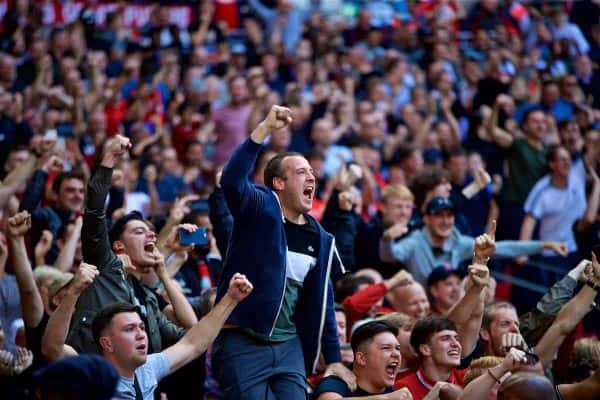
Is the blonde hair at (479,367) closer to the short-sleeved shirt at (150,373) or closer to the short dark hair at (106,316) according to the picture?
the short-sleeved shirt at (150,373)

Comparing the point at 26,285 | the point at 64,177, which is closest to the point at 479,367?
the point at 26,285

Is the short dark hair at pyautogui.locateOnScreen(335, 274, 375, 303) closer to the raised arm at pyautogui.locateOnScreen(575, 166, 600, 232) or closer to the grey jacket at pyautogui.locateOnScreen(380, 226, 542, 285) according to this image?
the grey jacket at pyautogui.locateOnScreen(380, 226, 542, 285)

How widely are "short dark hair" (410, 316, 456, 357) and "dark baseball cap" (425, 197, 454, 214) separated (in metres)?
2.36

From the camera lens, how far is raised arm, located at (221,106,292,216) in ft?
20.5

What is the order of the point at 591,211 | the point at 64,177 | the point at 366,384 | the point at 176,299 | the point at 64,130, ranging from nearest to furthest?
1. the point at 366,384
2. the point at 176,299
3. the point at 64,177
4. the point at 591,211
5. the point at 64,130

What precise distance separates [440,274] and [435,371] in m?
1.99

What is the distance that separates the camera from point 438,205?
980cm

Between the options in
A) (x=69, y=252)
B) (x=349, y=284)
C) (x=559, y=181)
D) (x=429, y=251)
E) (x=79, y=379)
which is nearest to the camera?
(x=79, y=379)

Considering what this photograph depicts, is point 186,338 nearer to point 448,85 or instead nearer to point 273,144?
point 273,144

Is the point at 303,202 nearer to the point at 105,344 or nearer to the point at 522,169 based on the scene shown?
the point at 105,344

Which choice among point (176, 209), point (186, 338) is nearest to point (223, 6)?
point (176, 209)

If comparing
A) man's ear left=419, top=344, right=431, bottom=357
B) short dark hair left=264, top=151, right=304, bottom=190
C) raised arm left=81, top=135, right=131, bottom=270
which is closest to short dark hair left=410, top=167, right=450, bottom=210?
man's ear left=419, top=344, right=431, bottom=357

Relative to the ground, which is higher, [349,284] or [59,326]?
[59,326]

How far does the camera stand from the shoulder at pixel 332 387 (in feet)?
22.7
